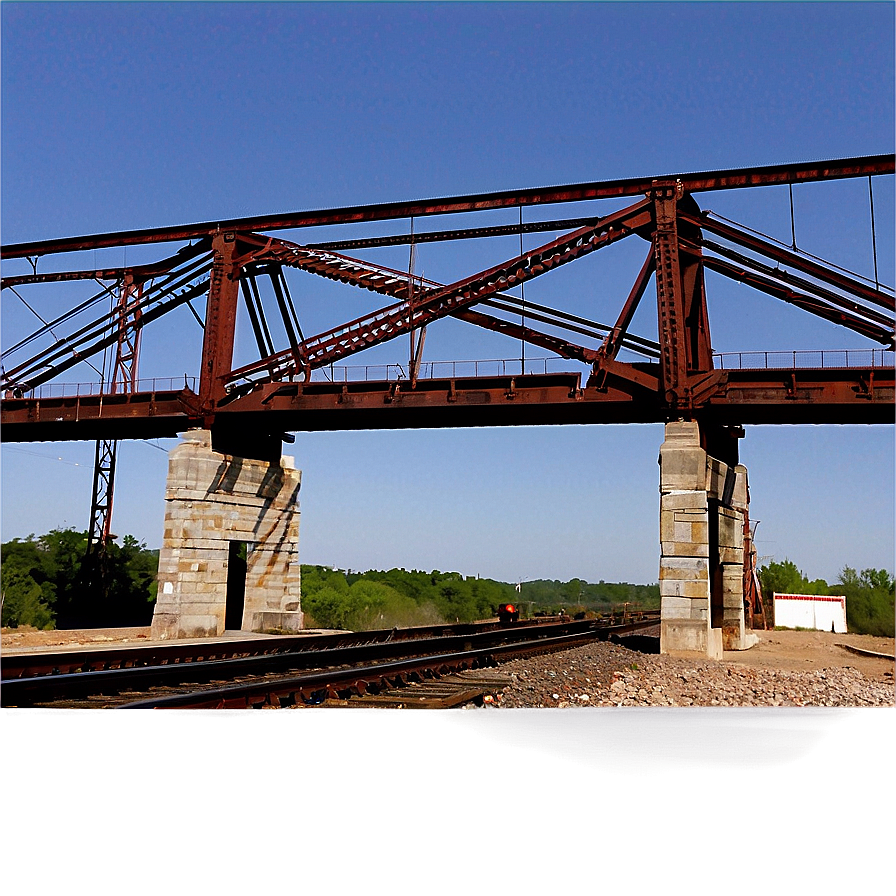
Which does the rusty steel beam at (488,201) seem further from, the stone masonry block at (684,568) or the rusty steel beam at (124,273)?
the stone masonry block at (684,568)

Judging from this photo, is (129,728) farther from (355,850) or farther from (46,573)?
(46,573)

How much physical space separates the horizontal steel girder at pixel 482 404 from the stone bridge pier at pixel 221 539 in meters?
1.55

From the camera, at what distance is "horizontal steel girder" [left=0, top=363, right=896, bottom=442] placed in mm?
21828

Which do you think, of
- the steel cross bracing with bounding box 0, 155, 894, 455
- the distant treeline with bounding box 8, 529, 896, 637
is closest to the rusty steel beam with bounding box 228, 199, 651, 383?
the steel cross bracing with bounding box 0, 155, 894, 455

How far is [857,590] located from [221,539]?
2793 centimetres

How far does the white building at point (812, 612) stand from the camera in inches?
1315

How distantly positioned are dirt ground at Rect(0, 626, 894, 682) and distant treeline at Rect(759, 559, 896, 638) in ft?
7.83

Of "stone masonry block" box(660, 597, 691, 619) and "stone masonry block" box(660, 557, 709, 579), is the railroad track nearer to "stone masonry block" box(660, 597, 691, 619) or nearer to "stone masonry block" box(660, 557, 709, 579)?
"stone masonry block" box(660, 597, 691, 619)

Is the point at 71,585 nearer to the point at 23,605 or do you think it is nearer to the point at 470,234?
the point at 23,605

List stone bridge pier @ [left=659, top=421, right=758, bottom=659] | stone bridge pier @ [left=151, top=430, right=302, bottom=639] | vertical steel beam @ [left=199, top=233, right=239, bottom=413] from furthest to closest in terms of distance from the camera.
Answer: vertical steel beam @ [left=199, top=233, right=239, bottom=413], stone bridge pier @ [left=151, top=430, right=302, bottom=639], stone bridge pier @ [left=659, top=421, right=758, bottom=659]

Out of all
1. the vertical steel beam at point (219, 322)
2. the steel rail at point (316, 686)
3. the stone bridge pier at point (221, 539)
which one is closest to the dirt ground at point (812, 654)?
the steel rail at point (316, 686)

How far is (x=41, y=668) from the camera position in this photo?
47.3ft

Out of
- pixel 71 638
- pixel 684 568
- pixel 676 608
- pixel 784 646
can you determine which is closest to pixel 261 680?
pixel 676 608

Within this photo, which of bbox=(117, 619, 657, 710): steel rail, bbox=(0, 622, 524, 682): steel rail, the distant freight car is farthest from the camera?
the distant freight car
